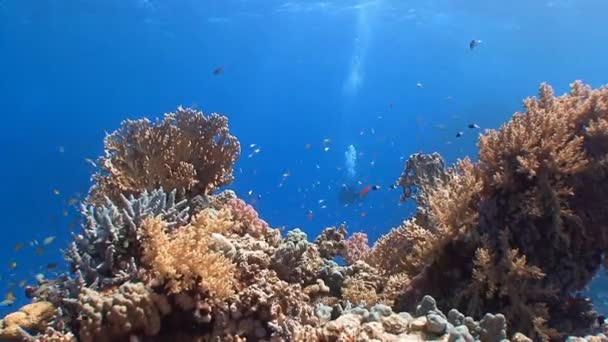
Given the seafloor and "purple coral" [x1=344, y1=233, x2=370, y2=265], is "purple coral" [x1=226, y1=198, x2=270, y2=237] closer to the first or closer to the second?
Result: the seafloor

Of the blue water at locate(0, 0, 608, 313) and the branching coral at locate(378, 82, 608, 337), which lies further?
the blue water at locate(0, 0, 608, 313)

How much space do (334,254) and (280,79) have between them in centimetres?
9833

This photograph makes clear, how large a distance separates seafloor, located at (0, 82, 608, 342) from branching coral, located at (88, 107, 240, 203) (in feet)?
0.07

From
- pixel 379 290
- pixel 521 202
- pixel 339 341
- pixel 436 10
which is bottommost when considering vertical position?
pixel 339 341

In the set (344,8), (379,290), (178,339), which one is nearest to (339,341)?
(178,339)

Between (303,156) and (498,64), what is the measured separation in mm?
38616

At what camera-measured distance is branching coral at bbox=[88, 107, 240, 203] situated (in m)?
6.71

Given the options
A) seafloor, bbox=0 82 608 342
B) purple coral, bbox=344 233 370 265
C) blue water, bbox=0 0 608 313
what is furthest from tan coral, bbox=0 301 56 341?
blue water, bbox=0 0 608 313

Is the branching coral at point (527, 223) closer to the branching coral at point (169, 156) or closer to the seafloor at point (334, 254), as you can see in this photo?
the seafloor at point (334, 254)

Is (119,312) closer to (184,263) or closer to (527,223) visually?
(184,263)

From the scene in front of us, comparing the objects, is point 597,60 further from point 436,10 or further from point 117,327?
point 117,327

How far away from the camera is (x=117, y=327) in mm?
3674

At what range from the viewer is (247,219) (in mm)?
6535

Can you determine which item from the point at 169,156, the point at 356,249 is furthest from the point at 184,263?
the point at 356,249
